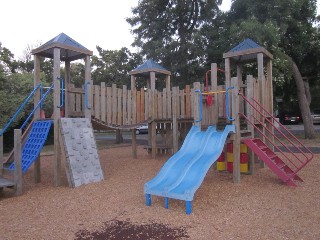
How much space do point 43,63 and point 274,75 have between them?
26091mm

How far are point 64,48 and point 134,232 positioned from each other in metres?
Answer: 5.67

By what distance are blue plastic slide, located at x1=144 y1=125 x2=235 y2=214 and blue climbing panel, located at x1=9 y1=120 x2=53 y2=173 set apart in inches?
131

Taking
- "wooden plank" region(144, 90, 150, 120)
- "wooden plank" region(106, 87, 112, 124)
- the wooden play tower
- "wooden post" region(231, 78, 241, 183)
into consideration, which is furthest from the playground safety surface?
"wooden plank" region(144, 90, 150, 120)

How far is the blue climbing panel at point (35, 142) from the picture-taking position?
760cm

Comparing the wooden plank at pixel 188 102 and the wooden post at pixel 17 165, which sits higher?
the wooden plank at pixel 188 102

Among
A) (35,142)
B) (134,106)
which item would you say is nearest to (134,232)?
(35,142)

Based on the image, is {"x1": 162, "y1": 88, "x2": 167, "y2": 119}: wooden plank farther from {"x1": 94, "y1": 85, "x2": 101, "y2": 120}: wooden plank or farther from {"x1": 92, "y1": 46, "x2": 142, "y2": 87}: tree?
{"x1": 92, "y1": 46, "x2": 142, "y2": 87}: tree

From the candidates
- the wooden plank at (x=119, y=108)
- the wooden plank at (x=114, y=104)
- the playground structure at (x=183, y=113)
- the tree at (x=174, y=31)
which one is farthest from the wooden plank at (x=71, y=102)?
the tree at (x=174, y=31)

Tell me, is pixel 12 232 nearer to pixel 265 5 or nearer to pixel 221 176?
pixel 221 176

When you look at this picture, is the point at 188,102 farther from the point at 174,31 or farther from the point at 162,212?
the point at 174,31

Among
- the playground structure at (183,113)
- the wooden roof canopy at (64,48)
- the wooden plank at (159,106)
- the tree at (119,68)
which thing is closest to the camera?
the playground structure at (183,113)

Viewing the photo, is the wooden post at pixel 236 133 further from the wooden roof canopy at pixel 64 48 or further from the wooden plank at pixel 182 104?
the wooden roof canopy at pixel 64 48

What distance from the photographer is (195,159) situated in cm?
642

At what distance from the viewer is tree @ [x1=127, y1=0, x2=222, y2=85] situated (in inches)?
771
